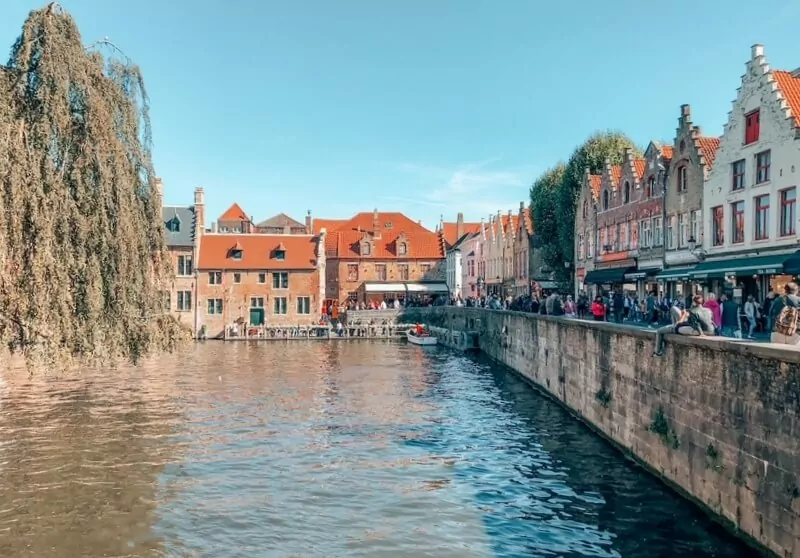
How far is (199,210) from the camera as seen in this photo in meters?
64.8

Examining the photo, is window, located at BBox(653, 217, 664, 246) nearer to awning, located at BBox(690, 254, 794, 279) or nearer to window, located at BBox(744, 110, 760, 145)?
awning, located at BBox(690, 254, 794, 279)

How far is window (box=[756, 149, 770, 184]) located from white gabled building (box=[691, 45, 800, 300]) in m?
0.04

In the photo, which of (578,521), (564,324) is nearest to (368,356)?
(564,324)

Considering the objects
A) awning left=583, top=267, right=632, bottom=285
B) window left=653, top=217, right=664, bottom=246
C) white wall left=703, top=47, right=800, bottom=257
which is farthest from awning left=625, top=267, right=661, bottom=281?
white wall left=703, top=47, right=800, bottom=257

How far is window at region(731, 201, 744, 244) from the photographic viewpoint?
1117 inches

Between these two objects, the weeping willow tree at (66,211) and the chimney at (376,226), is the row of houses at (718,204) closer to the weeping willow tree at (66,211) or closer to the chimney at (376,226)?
the weeping willow tree at (66,211)

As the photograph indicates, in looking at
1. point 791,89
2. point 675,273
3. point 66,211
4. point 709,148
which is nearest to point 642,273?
point 675,273

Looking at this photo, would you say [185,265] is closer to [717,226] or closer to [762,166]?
[717,226]

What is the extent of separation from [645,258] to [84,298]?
30.7 meters

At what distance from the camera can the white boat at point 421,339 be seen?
5797 cm

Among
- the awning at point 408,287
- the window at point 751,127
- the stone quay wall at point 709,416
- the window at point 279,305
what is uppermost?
the window at point 751,127

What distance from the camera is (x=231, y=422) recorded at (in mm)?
23844

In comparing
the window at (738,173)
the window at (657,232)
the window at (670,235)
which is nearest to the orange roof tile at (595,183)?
the window at (657,232)

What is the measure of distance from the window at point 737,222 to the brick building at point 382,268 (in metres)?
46.4
